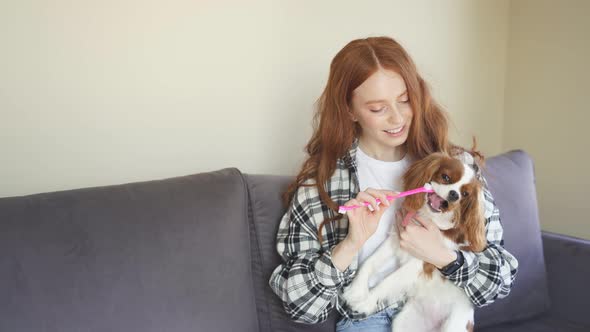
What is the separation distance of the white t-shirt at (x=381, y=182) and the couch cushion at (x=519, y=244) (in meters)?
0.50

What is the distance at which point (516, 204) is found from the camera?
1.92 meters

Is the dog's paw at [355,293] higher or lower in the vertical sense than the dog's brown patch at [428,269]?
lower

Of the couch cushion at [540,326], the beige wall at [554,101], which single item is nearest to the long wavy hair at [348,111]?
the couch cushion at [540,326]

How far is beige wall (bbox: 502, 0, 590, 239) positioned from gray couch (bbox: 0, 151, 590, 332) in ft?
3.55

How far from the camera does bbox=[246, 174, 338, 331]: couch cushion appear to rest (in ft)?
5.03

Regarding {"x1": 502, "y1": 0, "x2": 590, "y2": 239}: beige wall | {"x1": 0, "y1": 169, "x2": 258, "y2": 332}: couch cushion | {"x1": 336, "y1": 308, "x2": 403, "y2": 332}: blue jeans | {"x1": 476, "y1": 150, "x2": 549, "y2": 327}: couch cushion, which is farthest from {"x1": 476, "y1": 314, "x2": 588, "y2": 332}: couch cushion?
{"x1": 0, "y1": 169, "x2": 258, "y2": 332}: couch cushion

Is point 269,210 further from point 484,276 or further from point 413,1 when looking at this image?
point 413,1

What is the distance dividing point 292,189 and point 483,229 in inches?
20.8

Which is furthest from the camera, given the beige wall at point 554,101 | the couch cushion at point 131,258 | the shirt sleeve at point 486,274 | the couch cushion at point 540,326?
the beige wall at point 554,101

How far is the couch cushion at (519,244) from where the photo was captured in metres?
1.86

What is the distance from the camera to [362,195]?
133 centimetres

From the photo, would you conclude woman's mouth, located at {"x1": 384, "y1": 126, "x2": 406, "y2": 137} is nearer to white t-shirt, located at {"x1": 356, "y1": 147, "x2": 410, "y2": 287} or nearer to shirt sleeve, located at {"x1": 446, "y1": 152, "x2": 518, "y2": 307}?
white t-shirt, located at {"x1": 356, "y1": 147, "x2": 410, "y2": 287}

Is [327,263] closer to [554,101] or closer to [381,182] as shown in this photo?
[381,182]

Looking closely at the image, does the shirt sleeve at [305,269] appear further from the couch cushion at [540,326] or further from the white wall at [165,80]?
the couch cushion at [540,326]
